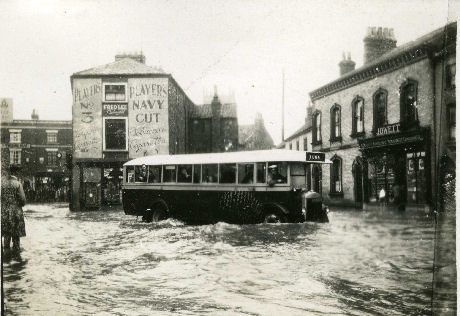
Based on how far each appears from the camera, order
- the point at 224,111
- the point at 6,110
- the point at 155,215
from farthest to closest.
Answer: the point at 155,215, the point at 6,110, the point at 224,111

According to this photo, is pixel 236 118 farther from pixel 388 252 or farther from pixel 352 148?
pixel 388 252

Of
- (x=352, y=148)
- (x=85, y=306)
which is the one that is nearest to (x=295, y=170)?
(x=352, y=148)

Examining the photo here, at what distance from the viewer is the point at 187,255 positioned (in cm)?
531

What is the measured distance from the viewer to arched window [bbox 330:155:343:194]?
4016mm

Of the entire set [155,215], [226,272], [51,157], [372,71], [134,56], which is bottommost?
[226,272]

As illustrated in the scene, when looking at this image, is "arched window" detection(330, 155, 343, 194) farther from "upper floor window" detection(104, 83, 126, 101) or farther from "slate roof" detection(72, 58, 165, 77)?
"upper floor window" detection(104, 83, 126, 101)

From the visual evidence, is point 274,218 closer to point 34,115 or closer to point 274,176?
point 274,176

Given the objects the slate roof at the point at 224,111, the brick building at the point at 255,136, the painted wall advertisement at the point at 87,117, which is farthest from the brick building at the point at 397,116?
the painted wall advertisement at the point at 87,117

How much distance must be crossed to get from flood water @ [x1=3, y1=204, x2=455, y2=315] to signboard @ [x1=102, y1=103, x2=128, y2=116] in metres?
1.03

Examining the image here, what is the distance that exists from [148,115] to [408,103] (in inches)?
97.0

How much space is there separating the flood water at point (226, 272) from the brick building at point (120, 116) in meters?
0.50

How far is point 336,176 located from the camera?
13.6ft

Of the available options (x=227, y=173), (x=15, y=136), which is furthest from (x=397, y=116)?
(x=227, y=173)

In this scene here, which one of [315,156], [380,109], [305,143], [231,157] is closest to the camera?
[380,109]
